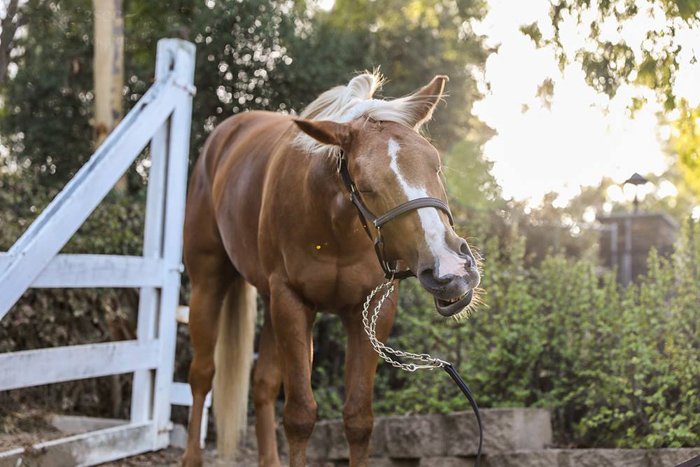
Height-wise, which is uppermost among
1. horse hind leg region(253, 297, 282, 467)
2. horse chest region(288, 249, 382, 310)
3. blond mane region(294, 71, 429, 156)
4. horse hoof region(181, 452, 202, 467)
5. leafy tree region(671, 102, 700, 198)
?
leafy tree region(671, 102, 700, 198)

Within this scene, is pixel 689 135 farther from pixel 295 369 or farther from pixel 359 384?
pixel 295 369

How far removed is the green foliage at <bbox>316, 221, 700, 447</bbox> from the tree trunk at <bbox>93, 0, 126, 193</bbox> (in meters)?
4.70

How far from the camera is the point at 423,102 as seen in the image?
3215 mm

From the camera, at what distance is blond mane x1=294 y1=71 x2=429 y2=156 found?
123 inches

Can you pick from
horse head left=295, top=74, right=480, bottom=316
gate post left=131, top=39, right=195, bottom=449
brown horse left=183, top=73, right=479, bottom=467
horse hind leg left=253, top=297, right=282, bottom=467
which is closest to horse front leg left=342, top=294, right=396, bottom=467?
brown horse left=183, top=73, right=479, bottom=467

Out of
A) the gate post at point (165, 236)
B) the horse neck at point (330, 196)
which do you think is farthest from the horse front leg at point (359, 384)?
the gate post at point (165, 236)

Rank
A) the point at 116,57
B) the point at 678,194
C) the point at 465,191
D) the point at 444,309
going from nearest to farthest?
the point at 444,309, the point at 116,57, the point at 465,191, the point at 678,194

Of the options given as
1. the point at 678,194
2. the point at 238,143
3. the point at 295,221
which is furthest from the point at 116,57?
the point at 678,194

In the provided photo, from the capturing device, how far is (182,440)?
557 centimetres

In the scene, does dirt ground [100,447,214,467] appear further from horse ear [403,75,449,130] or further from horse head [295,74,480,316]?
horse ear [403,75,449,130]

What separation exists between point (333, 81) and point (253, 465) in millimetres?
5676

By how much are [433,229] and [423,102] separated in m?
0.72

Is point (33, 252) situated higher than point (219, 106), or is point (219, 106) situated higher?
point (219, 106)

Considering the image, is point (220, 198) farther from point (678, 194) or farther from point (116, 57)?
point (678, 194)
